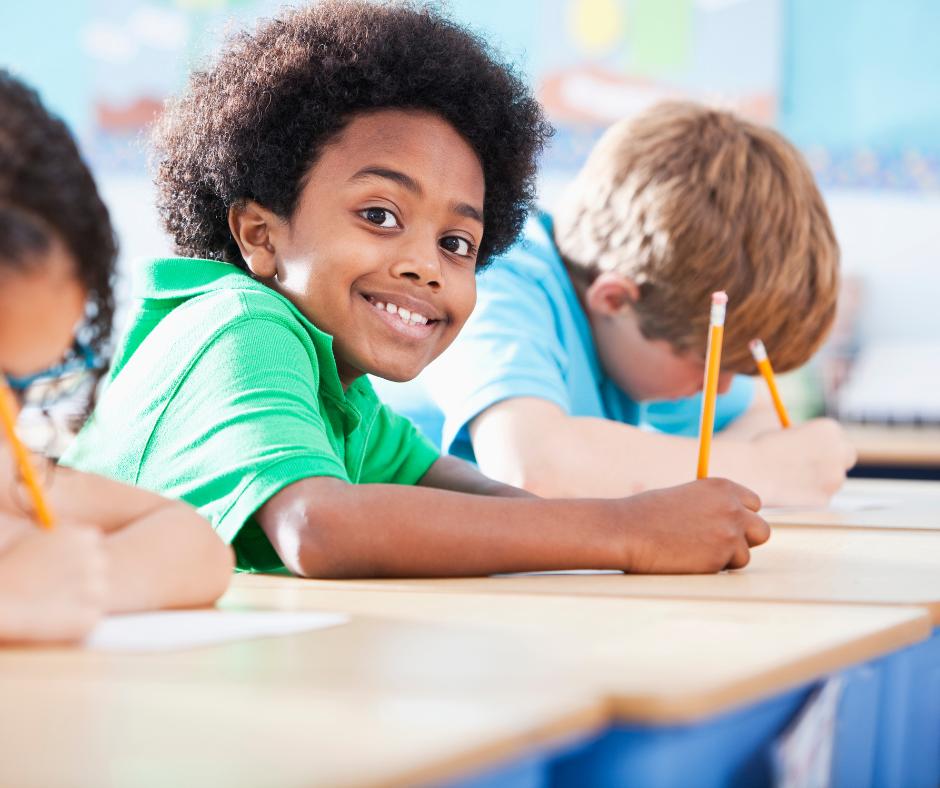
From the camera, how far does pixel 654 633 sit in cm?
66

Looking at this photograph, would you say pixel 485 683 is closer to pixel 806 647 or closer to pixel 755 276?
pixel 806 647

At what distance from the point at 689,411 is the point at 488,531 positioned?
118cm

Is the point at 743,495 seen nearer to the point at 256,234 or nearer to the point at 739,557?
the point at 739,557

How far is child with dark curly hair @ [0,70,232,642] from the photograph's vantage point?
602mm

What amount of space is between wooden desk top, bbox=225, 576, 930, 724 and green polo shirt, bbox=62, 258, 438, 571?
8 centimetres

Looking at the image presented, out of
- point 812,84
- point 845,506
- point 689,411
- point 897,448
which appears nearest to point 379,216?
point 845,506

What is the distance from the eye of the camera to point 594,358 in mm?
1776

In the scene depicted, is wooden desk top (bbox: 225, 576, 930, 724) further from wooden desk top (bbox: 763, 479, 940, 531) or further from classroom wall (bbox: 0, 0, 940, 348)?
classroom wall (bbox: 0, 0, 940, 348)

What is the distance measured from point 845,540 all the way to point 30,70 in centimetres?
354

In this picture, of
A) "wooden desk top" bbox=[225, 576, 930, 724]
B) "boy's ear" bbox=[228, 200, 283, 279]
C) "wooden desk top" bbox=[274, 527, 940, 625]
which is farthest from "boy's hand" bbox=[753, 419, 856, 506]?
"wooden desk top" bbox=[225, 576, 930, 724]

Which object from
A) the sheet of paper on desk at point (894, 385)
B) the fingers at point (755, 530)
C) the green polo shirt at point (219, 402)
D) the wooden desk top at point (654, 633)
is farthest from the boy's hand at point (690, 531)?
the sheet of paper on desk at point (894, 385)

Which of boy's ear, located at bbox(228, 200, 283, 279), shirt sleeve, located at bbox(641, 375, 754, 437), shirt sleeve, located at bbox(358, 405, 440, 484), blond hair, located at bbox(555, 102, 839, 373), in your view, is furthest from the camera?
shirt sleeve, located at bbox(641, 375, 754, 437)

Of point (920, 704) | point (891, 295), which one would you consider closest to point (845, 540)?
point (920, 704)

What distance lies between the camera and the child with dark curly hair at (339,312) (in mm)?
919
